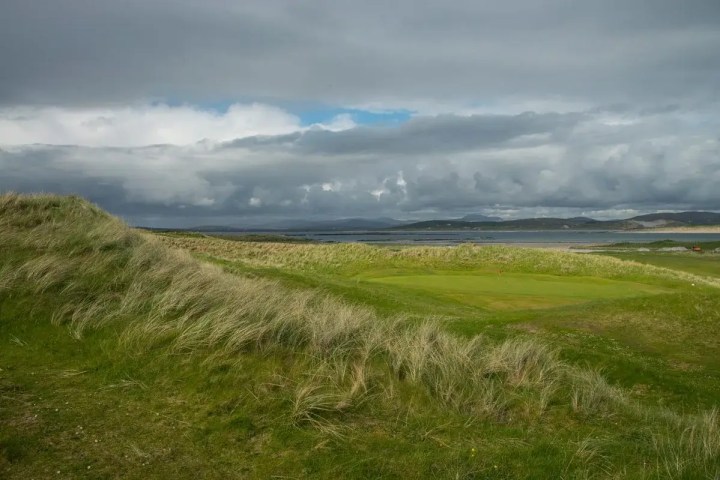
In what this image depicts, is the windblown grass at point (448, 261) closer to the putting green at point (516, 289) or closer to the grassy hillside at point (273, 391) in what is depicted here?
the putting green at point (516, 289)

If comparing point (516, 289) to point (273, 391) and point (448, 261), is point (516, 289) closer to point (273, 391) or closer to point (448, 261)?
point (448, 261)

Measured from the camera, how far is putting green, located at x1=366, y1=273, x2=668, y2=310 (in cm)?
2327

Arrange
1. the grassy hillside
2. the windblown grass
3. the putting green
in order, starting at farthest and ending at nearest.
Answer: the windblown grass → the putting green → the grassy hillside

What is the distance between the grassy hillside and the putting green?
956 cm

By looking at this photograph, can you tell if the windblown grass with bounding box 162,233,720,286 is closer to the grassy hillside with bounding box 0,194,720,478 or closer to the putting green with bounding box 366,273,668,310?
the putting green with bounding box 366,273,668,310

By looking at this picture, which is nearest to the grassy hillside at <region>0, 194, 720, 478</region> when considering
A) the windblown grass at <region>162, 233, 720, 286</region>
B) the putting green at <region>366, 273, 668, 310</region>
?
the putting green at <region>366, 273, 668, 310</region>

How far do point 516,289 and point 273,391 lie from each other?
21210 mm

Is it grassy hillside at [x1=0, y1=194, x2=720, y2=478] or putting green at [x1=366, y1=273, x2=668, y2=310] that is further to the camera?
putting green at [x1=366, y1=273, x2=668, y2=310]

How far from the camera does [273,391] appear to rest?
7.04m

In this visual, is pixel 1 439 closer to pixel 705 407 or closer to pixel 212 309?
pixel 212 309

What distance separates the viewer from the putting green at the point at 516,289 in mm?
23266

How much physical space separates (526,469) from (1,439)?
4.87 m

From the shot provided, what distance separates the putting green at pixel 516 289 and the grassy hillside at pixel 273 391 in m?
9.56

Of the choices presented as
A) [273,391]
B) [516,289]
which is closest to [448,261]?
[516,289]
